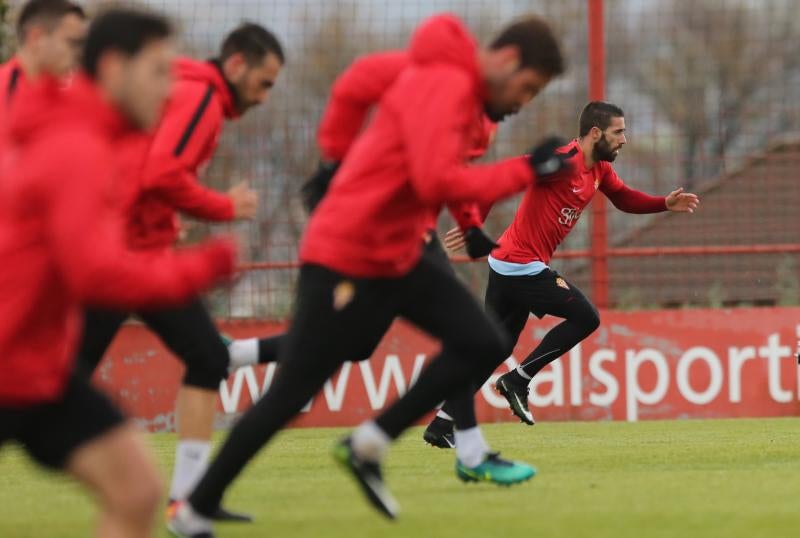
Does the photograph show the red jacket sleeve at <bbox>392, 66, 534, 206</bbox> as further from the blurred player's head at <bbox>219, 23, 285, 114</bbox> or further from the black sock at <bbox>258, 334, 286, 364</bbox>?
the black sock at <bbox>258, 334, 286, 364</bbox>

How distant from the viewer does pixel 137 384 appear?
13.6 meters

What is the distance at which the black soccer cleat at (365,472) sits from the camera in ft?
19.0

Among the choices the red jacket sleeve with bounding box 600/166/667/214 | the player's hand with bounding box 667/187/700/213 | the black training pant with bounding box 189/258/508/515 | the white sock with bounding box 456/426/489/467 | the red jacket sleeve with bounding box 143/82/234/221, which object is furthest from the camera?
the red jacket sleeve with bounding box 600/166/667/214

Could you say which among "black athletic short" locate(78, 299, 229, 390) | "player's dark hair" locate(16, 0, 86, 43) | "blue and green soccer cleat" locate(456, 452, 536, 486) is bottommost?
"blue and green soccer cleat" locate(456, 452, 536, 486)

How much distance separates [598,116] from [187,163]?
15.1 feet

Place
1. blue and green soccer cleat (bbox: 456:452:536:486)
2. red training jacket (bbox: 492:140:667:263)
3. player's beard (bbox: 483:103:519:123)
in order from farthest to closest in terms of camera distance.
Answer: red training jacket (bbox: 492:140:667:263) → blue and green soccer cleat (bbox: 456:452:536:486) → player's beard (bbox: 483:103:519:123)

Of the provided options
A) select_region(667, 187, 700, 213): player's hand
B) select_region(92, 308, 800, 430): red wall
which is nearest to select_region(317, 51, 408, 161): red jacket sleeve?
select_region(667, 187, 700, 213): player's hand

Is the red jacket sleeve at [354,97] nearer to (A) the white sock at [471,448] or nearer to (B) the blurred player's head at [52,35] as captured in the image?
(B) the blurred player's head at [52,35]

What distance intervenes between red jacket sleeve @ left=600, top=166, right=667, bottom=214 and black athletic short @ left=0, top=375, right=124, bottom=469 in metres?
6.69

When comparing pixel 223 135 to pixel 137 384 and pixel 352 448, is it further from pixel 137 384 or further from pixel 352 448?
pixel 352 448

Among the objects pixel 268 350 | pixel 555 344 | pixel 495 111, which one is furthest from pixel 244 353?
pixel 555 344

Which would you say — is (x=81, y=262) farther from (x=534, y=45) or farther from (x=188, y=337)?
(x=188, y=337)

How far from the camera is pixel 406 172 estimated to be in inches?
217

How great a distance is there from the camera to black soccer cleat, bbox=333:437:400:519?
5785mm
